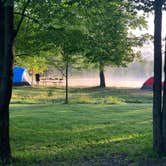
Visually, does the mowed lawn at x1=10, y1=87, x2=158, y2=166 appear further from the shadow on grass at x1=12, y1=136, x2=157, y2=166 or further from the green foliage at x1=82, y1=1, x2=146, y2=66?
the green foliage at x1=82, y1=1, x2=146, y2=66

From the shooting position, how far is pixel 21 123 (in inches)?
556

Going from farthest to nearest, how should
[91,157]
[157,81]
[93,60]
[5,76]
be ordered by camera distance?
[93,60] → [91,157] → [157,81] → [5,76]

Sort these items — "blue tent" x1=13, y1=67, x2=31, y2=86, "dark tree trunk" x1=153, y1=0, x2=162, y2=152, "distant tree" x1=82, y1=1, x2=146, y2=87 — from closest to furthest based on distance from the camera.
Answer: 1. "dark tree trunk" x1=153, y1=0, x2=162, y2=152
2. "distant tree" x1=82, y1=1, x2=146, y2=87
3. "blue tent" x1=13, y1=67, x2=31, y2=86

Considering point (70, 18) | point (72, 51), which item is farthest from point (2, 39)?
point (72, 51)

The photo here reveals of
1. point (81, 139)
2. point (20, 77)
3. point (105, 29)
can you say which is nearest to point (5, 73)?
point (105, 29)

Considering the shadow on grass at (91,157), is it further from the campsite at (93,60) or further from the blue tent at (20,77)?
the blue tent at (20,77)

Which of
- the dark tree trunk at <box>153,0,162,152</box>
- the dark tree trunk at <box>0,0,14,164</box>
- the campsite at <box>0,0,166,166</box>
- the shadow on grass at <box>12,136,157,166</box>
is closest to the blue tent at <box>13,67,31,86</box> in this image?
the campsite at <box>0,0,166,166</box>

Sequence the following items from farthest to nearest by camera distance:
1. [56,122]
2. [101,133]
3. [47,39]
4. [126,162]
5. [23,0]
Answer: [56,122]
[101,133]
[47,39]
[23,0]
[126,162]

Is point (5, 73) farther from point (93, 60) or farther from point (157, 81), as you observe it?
point (93, 60)

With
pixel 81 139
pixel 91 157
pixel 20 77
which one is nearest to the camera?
pixel 91 157

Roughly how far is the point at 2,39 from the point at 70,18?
152 cm

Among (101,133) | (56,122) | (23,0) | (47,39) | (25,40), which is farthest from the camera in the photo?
(56,122)

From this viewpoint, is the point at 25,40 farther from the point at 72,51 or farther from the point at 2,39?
the point at 2,39

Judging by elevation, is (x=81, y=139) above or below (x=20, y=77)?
below
